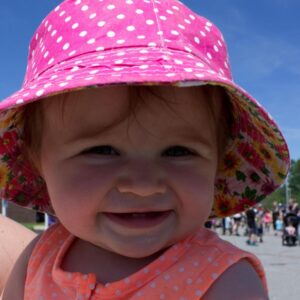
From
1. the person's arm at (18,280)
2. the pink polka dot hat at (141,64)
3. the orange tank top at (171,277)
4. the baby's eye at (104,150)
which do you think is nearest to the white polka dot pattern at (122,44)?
the pink polka dot hat at (141,64)

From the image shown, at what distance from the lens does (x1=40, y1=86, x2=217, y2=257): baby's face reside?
123 cm

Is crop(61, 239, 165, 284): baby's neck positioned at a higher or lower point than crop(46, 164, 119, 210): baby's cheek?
lower

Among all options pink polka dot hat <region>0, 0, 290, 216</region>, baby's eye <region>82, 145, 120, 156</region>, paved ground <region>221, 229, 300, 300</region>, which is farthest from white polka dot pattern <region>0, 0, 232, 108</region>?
paved ground <region>221, 229, 300, 300</region>

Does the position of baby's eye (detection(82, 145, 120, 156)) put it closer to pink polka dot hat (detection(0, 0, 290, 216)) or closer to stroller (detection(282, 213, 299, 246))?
pink polka dot hat (detection(0, 0, 290, 216))

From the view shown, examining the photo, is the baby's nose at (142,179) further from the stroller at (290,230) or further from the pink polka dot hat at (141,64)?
the stroller at (290,230)

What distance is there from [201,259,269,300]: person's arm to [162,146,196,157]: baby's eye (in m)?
0.31

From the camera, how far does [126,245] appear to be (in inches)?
49.0

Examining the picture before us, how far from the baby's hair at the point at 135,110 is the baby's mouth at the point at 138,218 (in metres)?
0.22

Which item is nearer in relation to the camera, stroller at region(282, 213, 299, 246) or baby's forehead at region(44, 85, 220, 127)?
baby's forehead at region(44, 85, 220, 127)

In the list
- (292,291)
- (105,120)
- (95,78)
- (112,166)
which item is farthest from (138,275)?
(292,291)

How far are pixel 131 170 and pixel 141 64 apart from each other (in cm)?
25

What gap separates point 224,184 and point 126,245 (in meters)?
0.61

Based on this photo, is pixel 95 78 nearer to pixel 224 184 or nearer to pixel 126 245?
pixel 126 245

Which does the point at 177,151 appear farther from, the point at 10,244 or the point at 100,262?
the point at 10,244
